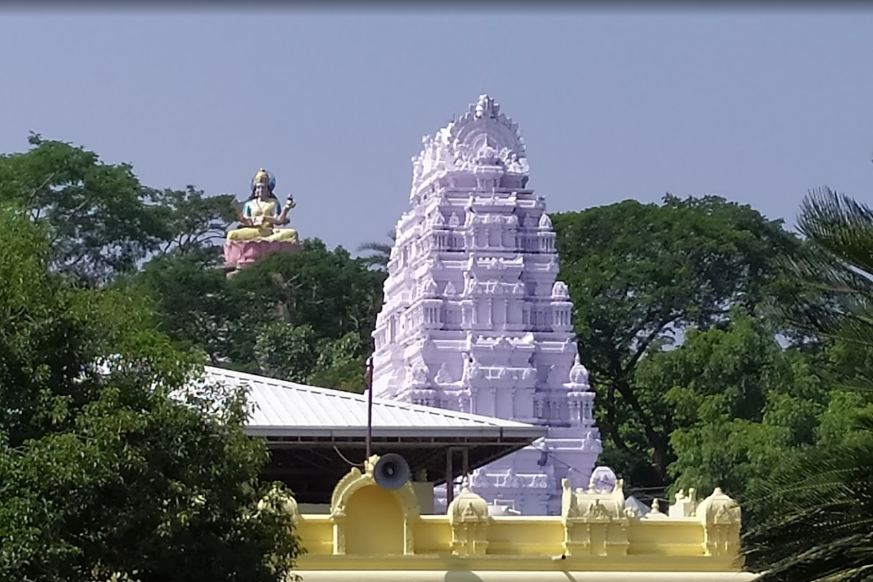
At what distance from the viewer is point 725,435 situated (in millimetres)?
61219

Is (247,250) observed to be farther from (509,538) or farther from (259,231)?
(509,538)

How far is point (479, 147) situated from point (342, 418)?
41725 millimetres

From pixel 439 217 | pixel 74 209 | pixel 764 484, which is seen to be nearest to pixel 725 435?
pixel 439 217

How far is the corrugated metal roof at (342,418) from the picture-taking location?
29672mm

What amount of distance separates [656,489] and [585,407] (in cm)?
398

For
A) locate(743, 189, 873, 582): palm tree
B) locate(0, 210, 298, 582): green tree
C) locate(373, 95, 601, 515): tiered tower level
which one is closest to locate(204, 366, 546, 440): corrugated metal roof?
locate(0, 210, 298, 582): green tree

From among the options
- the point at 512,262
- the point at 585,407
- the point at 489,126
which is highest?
the point at 489,126

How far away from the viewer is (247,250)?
323ft

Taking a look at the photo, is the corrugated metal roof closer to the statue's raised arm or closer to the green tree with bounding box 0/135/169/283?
the green tree with bounding box 0/135/169/283

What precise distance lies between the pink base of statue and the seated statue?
24cm

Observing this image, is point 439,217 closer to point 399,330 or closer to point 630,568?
point 399,330

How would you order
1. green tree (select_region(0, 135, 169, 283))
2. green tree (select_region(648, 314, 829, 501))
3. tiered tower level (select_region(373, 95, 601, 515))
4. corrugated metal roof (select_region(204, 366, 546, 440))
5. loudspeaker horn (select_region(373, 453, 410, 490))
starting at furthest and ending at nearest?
green tree (select_region(0, 135, 169, 283)) < tiered tower level (select_region(373, 95, 601, 515)) < green tree (select_region(648, 314, 829, 501)) < corrugated metal roof (select_region(204, 366, 546, 440)) < loudspeaker horn (select_region(373, 453, 410, 490))

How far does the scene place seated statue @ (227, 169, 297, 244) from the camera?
99688mm

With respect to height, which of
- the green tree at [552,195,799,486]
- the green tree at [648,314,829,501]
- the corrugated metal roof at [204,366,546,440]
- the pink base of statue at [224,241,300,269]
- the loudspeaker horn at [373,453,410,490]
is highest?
the pink base of statue at [224,241,300,269]
